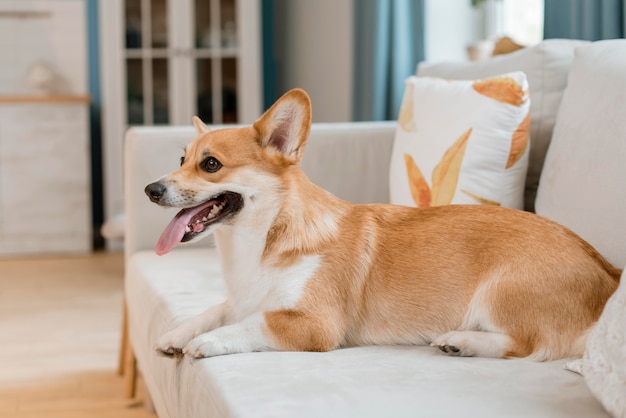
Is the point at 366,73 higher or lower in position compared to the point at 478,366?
higher

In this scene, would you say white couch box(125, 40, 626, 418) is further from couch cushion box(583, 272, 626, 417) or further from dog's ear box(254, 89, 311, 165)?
dog's ear box(254, 89, 311, 165)

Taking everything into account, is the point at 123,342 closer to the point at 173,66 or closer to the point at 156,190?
the point at 156,190

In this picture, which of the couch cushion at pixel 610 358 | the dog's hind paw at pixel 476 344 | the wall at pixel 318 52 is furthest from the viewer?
the wall at pixel 318 52

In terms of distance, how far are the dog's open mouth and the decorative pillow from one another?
70cm

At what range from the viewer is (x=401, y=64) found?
3654 mm

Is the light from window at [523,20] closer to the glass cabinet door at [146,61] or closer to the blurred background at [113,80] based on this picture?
the blurred background at [113,80]

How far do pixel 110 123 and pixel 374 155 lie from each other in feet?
9.18

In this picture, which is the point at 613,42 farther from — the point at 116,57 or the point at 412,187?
the point at 116,57

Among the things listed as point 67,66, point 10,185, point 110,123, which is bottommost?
point 10,185

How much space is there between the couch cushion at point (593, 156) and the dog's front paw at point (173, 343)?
0.74m

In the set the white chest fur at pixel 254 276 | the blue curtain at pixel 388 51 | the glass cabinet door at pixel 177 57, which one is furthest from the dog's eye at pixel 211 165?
the glass cabinet door at pixel 177 57

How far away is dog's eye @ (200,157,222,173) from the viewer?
1478 millimetres

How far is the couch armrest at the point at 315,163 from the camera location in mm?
2498

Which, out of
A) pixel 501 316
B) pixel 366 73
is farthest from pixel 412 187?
pixel 366 73
